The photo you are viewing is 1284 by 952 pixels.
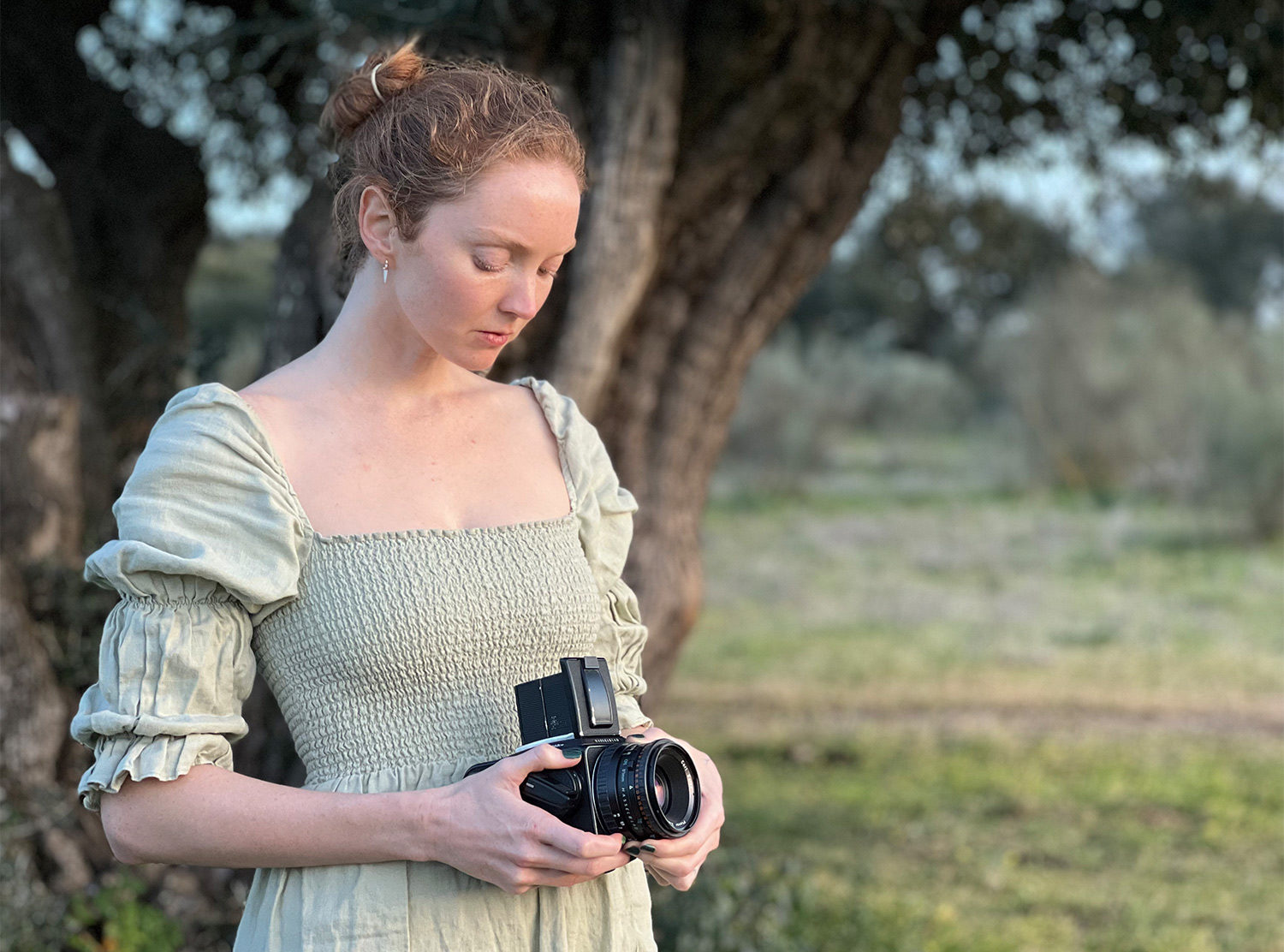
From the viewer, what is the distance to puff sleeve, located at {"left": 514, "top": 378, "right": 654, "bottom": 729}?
180cm

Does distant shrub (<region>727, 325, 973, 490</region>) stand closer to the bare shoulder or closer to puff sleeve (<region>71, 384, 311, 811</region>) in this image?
the bare shoulder

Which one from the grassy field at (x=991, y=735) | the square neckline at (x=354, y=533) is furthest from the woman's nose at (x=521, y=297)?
the grassy field at (x=991, y=735)

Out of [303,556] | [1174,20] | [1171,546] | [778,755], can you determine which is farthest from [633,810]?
[1171,546]

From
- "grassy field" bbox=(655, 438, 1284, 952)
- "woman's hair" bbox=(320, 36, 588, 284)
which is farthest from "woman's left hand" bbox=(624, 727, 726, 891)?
"grassy field" bbox=(655, 438, 1284, 952)

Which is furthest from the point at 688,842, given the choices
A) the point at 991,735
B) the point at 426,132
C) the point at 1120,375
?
the point at 1120,375

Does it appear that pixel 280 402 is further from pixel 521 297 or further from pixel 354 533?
pixel 521 297

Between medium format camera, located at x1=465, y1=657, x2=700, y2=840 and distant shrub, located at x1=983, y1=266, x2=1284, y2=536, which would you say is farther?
distant shrub, located at x1=983, y1=266, x2=1284, y2=536

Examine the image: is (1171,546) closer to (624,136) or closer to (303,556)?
(624,136)

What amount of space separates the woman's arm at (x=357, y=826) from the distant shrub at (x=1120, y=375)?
1441 cm

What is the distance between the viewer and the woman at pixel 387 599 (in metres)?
1.46

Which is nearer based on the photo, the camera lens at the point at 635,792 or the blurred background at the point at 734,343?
the camera lens at the point at 635,792

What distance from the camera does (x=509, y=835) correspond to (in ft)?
4.65

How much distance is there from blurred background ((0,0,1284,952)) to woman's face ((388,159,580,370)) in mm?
1361

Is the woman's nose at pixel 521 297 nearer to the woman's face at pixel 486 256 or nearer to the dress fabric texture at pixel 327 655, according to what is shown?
the woman's face at pixel 486 256
